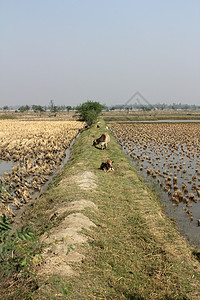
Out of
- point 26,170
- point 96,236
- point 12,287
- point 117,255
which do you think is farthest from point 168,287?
point 26,170

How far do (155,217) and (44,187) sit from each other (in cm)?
764

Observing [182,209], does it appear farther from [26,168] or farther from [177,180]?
[26,168]

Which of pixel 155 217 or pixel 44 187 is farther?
pixel 44 187

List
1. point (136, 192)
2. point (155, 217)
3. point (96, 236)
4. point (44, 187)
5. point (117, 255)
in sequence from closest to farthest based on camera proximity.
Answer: point (117, 255)
point (96, 236)
point (155, 217)
point (136, 192)
point (44, 187)

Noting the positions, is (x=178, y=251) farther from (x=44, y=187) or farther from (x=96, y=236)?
(x=44, y=187)

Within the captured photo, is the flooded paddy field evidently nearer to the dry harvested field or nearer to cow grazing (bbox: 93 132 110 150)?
cow grazing (bbox: 93 132 110 150)

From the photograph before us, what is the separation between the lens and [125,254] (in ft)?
19.3

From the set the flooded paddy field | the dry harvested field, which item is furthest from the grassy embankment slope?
the dry harvested field

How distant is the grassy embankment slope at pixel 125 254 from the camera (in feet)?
15.2

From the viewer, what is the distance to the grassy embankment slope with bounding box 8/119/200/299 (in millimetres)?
4643

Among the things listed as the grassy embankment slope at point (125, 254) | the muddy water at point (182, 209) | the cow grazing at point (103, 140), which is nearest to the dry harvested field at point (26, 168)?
the grassy embankment slope at point (125, 254)

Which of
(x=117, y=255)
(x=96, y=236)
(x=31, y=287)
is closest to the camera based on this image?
(x=31, y=287)

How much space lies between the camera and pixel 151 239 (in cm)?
682

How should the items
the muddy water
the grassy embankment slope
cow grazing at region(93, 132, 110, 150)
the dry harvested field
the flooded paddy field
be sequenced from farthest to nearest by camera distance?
cow grazing at region(93, 132, 110, 150), the dry harvested field, the flooded paddy field, the muddy water, the grassy embankment slope
